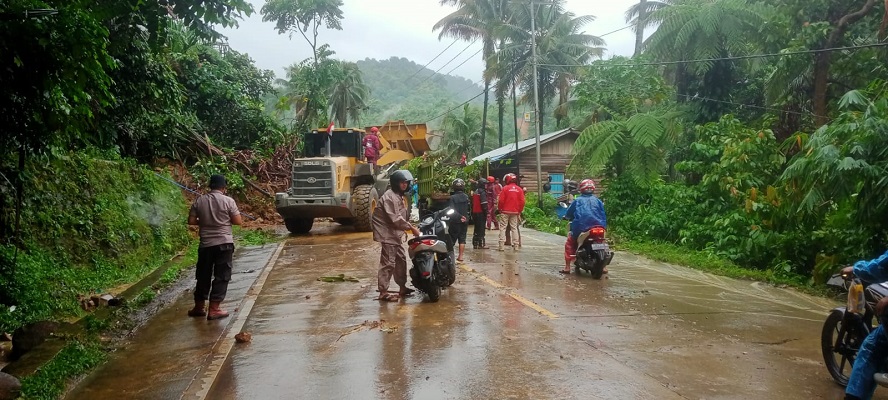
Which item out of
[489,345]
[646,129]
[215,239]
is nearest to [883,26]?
[646,129]

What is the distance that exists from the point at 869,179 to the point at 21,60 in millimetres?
9245

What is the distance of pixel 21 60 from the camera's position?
5.67 meters

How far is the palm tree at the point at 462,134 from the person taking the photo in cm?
4750

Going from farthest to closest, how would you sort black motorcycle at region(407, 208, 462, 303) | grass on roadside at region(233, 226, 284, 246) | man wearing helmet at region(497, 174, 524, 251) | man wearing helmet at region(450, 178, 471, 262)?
grass on roadside at region(233, 226, 284, 246), man wearing helmet at region(497, 174, 524, 251), man wearing helmet at region(450, 178, 471, 262), black motorcycle at region(407, 208, 462, 303)

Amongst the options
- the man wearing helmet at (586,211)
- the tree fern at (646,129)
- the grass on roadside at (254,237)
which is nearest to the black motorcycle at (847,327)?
the man wearing helmet at (586,211)

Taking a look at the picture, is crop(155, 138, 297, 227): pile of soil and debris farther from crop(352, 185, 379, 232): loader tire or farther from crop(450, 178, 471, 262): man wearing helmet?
crop(450, 178, 471, 262): man wearing helmet

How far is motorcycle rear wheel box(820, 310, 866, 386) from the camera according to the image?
4914 mm

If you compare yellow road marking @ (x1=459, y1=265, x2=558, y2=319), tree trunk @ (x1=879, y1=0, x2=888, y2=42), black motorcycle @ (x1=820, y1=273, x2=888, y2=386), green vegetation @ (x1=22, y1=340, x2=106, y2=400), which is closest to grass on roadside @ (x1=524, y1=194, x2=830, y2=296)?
yellow road marking @ (x1=459, y1=265, x2=558, y2=319)

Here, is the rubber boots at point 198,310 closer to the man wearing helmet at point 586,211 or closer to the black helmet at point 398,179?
the black helmet at point 398,179

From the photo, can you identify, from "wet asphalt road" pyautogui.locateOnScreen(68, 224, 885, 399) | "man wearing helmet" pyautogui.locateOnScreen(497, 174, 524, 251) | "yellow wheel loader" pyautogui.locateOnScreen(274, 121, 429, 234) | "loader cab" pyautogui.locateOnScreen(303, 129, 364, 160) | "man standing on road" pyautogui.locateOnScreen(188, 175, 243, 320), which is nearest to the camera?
"wet asphalt road" pyautogui.locateOnScreen(68, 224, 885, 399)

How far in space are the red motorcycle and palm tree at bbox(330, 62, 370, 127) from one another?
40.4 m

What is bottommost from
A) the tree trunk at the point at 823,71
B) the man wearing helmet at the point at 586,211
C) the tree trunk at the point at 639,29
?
the man wearing helmet at the point at 586,211

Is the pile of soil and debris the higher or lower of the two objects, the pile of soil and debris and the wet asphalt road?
the higher

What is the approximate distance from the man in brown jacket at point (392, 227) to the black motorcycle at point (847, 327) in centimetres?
451
